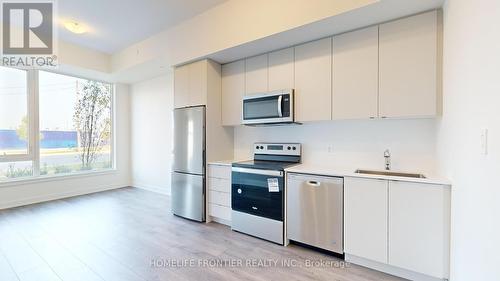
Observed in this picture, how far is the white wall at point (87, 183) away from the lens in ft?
13.5

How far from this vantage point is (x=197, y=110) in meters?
3.44

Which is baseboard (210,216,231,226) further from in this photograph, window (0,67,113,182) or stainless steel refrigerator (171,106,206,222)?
window (0,67,113,182)

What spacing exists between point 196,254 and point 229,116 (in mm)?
1899

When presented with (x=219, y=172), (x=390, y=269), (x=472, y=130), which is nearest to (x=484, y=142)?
(x=472, y=130)

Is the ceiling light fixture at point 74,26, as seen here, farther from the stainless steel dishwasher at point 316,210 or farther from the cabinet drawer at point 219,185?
the stainless steel dishwasher at point 316,210

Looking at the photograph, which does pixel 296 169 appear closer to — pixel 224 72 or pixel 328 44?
pixel 328 44

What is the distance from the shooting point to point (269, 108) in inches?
118

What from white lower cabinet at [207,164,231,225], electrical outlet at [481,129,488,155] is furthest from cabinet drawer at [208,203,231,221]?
electrical outlet at [481,129,488,155]

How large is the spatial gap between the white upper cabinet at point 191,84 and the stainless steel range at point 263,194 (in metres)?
1.19

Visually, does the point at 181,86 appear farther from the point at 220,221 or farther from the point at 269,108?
the point at 220,221

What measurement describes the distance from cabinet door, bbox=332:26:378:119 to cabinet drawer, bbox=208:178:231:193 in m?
1.67

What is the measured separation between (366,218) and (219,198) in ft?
6.28

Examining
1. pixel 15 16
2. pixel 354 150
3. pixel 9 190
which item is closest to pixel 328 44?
pixel 354 150

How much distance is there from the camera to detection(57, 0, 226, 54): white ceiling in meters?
2.97
